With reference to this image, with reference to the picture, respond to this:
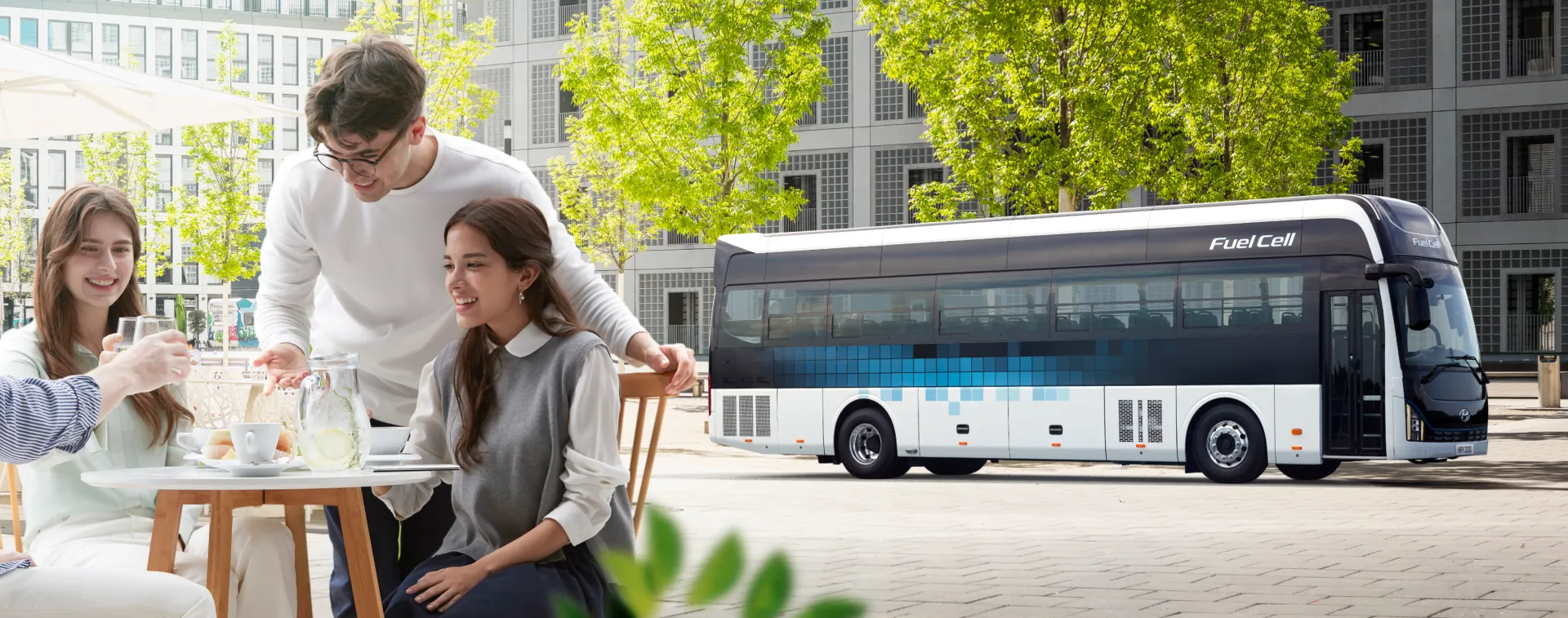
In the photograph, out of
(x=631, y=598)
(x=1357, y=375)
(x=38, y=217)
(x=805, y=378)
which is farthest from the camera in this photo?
(x=38, y=217)

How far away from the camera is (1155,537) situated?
10898mm

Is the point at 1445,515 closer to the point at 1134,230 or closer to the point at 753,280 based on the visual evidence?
the point at 1134,230

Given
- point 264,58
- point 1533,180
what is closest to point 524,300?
point 1533,180

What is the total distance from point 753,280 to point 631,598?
1822 centimetres

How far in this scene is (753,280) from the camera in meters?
19.2

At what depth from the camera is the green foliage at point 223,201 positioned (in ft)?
109

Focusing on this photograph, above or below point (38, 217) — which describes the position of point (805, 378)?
below

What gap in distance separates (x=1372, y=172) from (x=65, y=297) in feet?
124

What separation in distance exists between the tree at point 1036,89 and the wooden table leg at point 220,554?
19.9 m

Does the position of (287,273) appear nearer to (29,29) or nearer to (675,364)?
(675,364)

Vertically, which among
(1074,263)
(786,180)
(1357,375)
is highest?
(786,180)

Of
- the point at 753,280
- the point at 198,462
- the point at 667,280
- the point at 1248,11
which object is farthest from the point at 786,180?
the point at 198,462

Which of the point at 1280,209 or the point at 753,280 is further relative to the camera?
the point at 753,280

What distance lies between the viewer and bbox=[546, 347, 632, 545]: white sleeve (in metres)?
3.59
